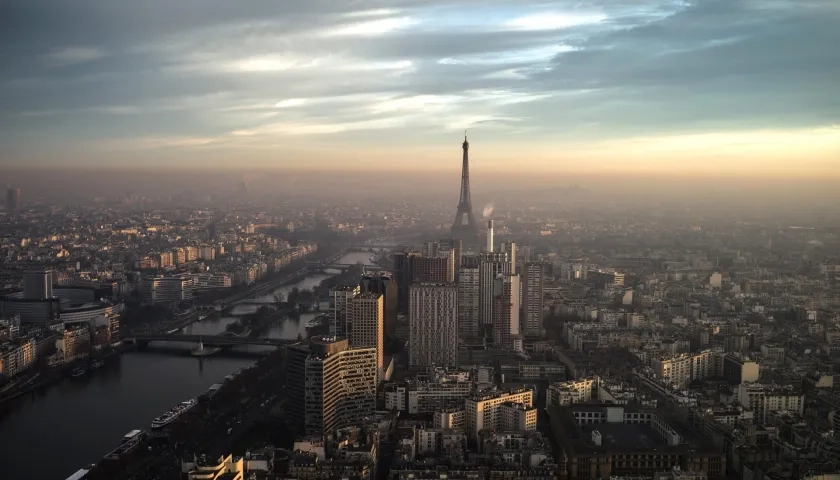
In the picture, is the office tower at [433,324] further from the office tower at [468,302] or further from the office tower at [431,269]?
the office tower at [431,269]

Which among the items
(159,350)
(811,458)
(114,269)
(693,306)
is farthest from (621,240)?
(114,269)

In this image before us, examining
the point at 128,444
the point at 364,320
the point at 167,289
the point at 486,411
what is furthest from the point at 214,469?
the point at 167,289

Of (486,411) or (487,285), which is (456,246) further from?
(486,411)

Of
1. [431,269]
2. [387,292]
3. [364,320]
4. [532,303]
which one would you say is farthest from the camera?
[431,269]

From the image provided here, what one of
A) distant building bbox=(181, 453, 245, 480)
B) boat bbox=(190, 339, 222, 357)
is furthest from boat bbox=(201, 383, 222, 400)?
distant building bbox=(181, 453, 245, 480)

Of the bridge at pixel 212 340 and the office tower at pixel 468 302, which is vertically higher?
the office tower at pixel 468 302

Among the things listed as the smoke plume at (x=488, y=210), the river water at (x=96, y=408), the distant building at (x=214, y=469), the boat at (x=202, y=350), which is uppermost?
the smoke plume at (x=488, y=210)

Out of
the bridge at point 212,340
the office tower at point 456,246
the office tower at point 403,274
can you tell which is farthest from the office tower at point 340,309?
the office tower at point 456,246

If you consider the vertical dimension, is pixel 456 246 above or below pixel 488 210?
below
